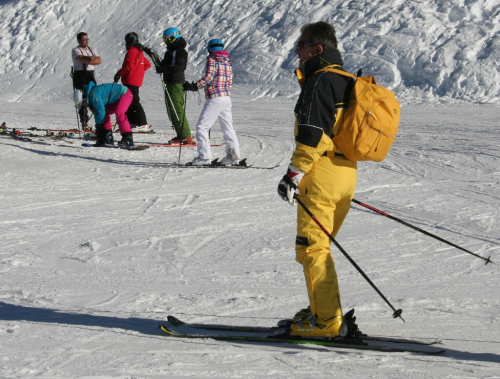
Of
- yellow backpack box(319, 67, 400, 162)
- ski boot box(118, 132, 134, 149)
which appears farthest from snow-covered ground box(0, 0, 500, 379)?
yellow backpack box(319, 67, 400, 162)

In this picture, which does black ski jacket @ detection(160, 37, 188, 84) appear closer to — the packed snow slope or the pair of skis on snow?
the pair of skis on snow

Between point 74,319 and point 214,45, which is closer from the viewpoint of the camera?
point 74,319

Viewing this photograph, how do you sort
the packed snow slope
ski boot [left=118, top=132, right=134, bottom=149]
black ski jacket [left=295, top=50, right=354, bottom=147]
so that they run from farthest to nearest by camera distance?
the packed snow slope
ski boot [left=118, top=132, right=134, bottom=149]
black ski jacket [left=295, top=50, right=354, bottom=147]

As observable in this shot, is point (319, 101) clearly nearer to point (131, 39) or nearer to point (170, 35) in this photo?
point (170, 35)

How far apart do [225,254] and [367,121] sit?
7.85ft

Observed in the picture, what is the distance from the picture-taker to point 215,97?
886 cm

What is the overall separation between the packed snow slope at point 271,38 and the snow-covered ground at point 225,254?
305 cm

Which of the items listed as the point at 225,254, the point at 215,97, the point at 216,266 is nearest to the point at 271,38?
the point at 215,97

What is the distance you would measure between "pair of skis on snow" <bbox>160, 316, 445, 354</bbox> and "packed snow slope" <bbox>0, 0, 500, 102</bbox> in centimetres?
1404

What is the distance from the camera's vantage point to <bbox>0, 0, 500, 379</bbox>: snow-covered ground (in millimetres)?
3398

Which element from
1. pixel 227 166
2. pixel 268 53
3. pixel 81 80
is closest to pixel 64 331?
pixel 227 166

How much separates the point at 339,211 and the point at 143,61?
851cm

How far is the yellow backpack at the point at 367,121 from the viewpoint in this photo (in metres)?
3.39

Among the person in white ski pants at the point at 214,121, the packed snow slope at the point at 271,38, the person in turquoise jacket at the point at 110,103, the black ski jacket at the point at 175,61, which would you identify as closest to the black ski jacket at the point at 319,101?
the person in white ski pants at the point at 214,121
